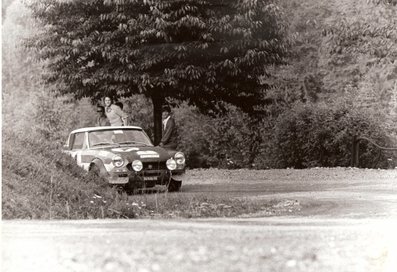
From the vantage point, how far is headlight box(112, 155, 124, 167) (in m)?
16.1

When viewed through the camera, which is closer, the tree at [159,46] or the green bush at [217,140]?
the tree at [159,46]

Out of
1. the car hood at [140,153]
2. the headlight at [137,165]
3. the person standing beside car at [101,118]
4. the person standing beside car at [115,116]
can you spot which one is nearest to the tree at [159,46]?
the person standing beside car at [115,116]

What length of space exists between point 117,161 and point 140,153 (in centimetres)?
65

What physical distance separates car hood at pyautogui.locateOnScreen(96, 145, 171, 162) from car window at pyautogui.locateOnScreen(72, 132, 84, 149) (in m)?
0.50

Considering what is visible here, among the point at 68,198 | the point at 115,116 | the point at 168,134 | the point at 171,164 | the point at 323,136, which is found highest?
the point at 115,116

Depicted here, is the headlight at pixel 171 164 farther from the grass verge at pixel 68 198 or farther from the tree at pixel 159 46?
the tree at pixel 159 46

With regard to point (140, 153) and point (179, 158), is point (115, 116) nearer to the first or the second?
point (140, 153)

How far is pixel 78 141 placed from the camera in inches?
662

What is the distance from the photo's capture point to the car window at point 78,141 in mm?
16703

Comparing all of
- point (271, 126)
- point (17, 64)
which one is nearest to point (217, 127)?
point (271, 126)

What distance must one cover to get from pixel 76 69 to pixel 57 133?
4.40 feet

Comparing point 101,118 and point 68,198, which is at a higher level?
point 101,118

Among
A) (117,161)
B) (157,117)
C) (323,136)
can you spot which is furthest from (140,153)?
(323,136)

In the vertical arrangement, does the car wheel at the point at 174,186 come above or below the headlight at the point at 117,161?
below
